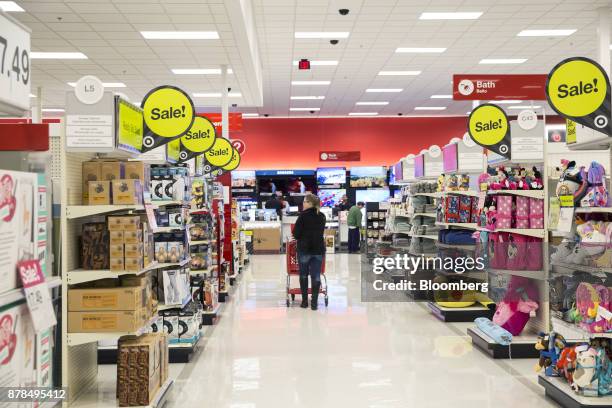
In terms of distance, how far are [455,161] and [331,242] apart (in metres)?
9.78

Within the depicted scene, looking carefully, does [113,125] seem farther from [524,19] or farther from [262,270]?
[262,270]

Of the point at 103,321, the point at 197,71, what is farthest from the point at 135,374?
the point at 197,71

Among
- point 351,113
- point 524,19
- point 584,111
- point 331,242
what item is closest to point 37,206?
point 584,111

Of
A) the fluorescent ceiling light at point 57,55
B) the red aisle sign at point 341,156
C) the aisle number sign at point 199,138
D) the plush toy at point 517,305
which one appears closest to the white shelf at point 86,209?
the aisle number sign at point 199,138

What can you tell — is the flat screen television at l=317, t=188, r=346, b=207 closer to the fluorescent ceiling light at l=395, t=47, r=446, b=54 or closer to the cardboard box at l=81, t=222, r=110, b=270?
the fluorescent ceiling light at l=395, t=47, r=446, b=54

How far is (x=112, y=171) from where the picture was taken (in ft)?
14.4

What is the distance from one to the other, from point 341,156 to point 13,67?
18618 mm

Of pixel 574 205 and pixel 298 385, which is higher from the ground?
pixel 574 205

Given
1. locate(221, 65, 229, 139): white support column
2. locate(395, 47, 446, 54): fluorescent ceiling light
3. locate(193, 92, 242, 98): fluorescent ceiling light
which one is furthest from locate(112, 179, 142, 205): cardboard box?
locate(193, 92, 242, 98): fluorescent ceiling light

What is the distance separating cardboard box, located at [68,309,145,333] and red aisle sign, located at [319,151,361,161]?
655 inches

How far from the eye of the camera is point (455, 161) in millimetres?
8234

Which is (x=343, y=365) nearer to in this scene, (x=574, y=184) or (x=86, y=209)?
(x=574, y=184)

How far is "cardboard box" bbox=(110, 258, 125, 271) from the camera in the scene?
4164mm

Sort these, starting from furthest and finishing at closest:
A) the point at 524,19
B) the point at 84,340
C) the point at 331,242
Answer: the point at 331,242 < the point at 524,19 < the point at 84,340
